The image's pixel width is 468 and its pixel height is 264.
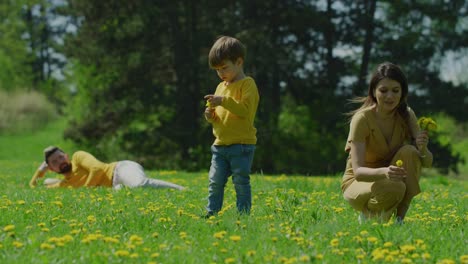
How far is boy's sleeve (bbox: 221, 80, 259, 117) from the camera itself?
4840 millimetres

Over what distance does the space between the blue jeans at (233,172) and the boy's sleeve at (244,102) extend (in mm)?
318

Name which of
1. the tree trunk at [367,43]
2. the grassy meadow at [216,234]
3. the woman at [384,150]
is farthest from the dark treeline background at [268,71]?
the woman at [384,150]

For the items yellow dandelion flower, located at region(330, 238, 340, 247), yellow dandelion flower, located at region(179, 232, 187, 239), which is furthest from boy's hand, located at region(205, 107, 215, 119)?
yellow dandelion flower, located at region(330, 238, 340, 247)

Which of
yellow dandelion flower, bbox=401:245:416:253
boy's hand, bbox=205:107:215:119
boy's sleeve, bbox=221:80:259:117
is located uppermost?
boy's sleeve, bbox=221:80:259:117

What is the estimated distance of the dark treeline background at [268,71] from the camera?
20.5 metres

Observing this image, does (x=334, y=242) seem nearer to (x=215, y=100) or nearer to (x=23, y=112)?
(x=215, y=100)

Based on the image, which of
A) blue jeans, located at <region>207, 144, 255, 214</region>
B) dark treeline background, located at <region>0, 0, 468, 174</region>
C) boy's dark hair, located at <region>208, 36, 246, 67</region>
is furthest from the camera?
dark treeline background, located at <region>0, 0, 468, 174</region>

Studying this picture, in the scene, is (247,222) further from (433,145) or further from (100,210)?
(433,145)

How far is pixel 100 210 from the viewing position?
5176 millimetres

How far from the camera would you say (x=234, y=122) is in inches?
201

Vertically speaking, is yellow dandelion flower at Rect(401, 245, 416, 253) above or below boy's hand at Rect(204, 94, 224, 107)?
below

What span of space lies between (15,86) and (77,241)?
114 ft

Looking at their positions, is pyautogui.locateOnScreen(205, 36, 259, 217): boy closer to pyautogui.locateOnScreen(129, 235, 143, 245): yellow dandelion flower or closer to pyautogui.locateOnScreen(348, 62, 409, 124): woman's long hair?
pyautogui.locateOnScreen(348, 62, 409, 124): woman's long hair

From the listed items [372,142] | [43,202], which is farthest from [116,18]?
[372,142]
